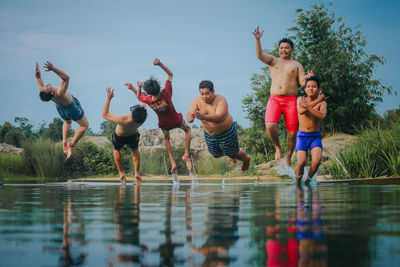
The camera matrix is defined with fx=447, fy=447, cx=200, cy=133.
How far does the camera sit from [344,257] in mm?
1737

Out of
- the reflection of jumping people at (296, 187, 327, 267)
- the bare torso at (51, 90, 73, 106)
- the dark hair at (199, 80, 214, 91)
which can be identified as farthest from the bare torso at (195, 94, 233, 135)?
the reflection of jumping people at (296, 187, 327, 267)

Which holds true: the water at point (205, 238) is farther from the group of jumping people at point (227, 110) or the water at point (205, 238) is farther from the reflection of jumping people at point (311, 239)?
the group of jumping people at point (227, 110)

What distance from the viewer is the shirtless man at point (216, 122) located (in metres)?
7.74

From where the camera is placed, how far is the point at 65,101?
9570 millimetres

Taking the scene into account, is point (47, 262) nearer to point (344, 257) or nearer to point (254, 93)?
point (344, 257)

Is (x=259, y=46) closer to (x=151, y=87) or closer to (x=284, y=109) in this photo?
(x=284, y=109)

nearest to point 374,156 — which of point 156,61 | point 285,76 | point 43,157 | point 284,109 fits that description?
point 284,109

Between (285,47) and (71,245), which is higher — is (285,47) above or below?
above

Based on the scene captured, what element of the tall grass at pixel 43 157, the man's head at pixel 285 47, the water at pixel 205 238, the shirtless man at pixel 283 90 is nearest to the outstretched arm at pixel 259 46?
the shirtless man at pixel 283 90

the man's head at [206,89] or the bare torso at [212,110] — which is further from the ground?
the man's head at [206,89]

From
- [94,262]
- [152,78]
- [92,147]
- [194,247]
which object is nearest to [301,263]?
[194,247]

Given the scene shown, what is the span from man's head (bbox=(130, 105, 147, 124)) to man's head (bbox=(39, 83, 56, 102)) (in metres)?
1.66

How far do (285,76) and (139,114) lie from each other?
3331 mm

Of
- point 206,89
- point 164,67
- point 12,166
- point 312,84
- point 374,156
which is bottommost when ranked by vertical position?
point 12,166
